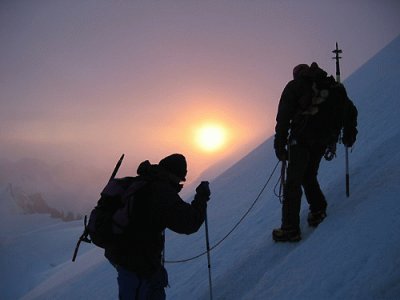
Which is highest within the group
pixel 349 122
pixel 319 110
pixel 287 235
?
pixel 319 110

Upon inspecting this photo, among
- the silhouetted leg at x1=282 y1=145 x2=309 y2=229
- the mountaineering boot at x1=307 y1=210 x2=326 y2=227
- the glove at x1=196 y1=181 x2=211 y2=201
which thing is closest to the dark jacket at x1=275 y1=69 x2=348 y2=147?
the silhouetted leg at x1=282 y1=145 x2=309 y2=229

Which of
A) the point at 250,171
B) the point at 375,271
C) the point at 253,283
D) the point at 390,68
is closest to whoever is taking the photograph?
the point at 375,271

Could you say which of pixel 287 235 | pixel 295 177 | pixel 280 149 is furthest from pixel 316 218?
pixel 280 149

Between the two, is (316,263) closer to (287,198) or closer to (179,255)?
(287,198)

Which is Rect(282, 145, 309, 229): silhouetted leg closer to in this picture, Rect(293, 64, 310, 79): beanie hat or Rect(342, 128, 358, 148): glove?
Rect(342, 128, 358, 148): glove

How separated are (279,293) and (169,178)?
2.10 metres

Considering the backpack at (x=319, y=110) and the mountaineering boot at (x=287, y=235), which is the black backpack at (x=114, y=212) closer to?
the backpack at (x=319, y=110)

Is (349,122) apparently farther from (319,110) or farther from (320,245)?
(320,245)

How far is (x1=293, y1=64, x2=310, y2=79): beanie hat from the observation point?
541 cm

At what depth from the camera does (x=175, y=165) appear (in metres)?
4.18

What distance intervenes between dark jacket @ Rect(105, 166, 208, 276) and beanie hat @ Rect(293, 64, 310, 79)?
278 centimetres

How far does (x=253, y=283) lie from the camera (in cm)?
525

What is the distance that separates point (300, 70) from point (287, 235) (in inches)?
105

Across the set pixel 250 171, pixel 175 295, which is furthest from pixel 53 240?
pixel 175 295
